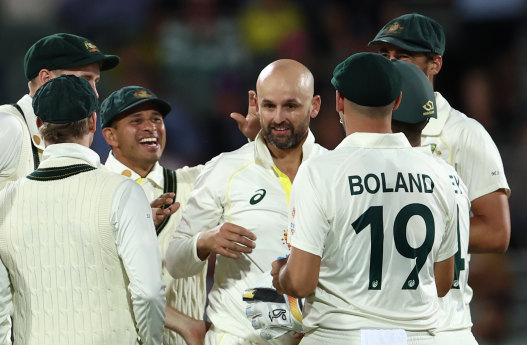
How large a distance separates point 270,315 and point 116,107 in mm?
1657

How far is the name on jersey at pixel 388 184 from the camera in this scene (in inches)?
126

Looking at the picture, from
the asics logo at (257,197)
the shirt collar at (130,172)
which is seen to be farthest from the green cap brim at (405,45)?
the shirt collar at (130,172)

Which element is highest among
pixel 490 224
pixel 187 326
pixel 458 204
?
pixel 458 204

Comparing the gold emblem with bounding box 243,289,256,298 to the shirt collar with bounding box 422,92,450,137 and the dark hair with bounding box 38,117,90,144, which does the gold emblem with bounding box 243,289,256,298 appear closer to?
the dark hair with bounding box 38,117,90,144

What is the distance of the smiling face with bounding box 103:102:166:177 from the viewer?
4.75 meters

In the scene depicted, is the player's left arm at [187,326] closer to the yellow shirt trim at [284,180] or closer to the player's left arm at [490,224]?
the yellow shirt trim at [284,180]

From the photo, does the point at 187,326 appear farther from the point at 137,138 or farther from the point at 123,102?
the point at 123,102

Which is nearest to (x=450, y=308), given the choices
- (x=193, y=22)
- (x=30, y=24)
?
(x=193, y=22)

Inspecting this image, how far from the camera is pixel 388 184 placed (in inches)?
127

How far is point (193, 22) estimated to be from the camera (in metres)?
9.93

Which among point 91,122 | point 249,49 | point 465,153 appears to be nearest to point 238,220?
point 91,122

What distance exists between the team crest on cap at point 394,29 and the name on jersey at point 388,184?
1.38 metres

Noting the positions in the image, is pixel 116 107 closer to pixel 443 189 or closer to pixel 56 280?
pixel 56 280

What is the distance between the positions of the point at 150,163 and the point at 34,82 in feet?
2.47
